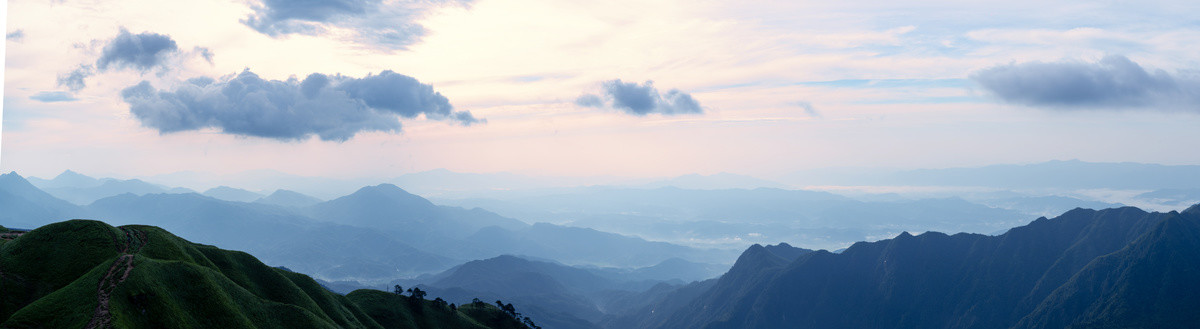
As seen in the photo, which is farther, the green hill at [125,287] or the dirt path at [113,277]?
the green hill at [125,287]

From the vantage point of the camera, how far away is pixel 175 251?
150 m

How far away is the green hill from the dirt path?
141 millimetres

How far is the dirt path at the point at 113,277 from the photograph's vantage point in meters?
104

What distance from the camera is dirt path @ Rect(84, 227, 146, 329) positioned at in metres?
104

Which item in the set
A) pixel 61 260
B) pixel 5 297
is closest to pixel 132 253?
pixel 61 260

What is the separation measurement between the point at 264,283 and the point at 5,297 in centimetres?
5683

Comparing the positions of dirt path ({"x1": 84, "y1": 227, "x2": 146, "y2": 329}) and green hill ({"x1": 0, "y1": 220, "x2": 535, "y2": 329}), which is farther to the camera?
green hill ({"x1": 0, "y1": 220, "x2": 535, "y2": 329})

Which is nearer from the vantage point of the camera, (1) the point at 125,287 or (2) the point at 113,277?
(1) the point at 125,287

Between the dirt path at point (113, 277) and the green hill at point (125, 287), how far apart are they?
0.14m

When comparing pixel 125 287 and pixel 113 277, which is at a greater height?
pixel 113 277

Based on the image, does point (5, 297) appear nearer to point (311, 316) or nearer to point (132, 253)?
point (132, 253)

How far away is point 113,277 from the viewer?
117125 millimetres

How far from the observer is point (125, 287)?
4483 inches

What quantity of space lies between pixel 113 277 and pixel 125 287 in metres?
5.60
